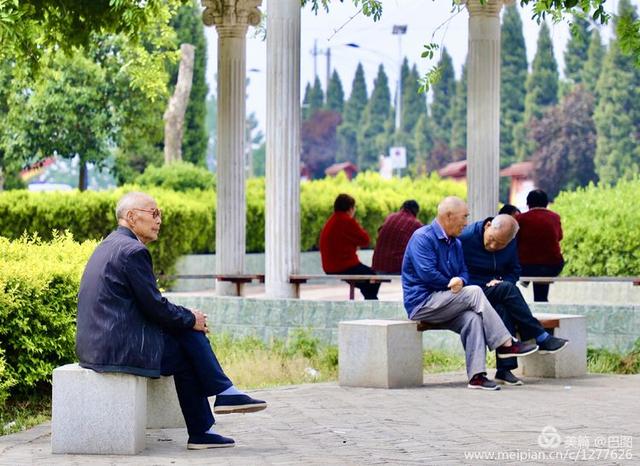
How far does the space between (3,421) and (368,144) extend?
97700 millimetres

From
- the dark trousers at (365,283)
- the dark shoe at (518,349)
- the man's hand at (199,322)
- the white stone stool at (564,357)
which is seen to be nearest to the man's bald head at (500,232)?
the dark shoe at (518,349)

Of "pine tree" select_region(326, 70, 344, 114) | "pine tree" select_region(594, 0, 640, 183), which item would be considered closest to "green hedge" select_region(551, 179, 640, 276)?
"pine tree" select_region(594, 0, 640, 183)

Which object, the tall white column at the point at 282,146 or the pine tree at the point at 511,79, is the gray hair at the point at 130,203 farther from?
the pine tree at the point at 511,79

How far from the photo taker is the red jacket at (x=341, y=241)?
18016 millimetres

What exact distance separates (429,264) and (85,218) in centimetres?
1520

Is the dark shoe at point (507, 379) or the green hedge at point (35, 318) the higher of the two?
the green hedge at point (35, 318)

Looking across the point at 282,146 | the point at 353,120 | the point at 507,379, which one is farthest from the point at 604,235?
the point at 353,120

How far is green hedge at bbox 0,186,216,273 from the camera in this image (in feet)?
86.9

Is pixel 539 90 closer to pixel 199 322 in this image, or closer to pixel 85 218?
pixel 85 218

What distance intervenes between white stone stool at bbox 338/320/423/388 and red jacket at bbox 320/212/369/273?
17.7ft

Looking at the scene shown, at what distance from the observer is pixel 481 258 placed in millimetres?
12812

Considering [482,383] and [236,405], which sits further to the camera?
[482,383]

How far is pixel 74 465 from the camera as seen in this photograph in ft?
27.3

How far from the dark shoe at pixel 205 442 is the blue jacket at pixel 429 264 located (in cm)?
363
